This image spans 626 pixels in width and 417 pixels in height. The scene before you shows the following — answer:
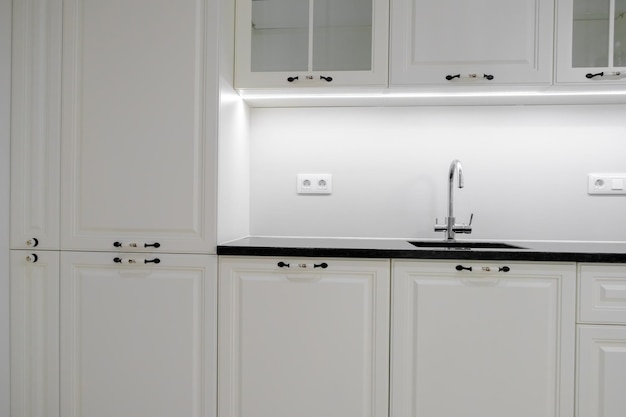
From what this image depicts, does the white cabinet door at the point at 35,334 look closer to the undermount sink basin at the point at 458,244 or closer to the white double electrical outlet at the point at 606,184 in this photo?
the undermount sink basin at the point at 458,244

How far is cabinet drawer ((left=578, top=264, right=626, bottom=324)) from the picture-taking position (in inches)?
57.4

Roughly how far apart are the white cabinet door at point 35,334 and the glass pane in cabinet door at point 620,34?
2.11m

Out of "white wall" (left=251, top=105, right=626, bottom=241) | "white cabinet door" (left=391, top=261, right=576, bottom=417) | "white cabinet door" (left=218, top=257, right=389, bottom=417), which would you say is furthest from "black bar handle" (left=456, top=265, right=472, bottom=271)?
"white wall" (left=251, top=105, right=626, bottom=241)

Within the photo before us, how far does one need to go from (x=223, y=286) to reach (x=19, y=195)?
796 millimetres

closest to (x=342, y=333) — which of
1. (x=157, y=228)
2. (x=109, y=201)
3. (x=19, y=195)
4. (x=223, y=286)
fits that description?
(x=223, y=286)

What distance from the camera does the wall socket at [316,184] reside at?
2.03 meters

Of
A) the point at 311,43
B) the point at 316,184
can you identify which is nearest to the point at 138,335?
the point at 316,184

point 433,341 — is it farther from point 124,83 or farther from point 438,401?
point 124,83

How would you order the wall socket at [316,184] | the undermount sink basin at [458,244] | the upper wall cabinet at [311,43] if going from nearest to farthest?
the upper wall cabinet at [311,43] → the undermount sink basin at [458,244] → the wall socket at [316,184]

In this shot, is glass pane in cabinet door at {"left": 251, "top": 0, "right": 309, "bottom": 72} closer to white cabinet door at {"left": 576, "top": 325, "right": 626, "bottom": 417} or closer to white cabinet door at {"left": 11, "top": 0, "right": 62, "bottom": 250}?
white cabinet door at {"left": 11, "top": 0, "right": 62, "bottom": 250}

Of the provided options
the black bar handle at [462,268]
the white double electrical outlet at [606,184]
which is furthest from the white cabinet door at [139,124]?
the white double electrical outlet at [606,184]

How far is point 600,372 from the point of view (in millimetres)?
1461

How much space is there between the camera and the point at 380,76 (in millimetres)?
1684

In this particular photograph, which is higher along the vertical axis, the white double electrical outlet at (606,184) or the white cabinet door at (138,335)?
the white double electrical outlet at (606,184)
